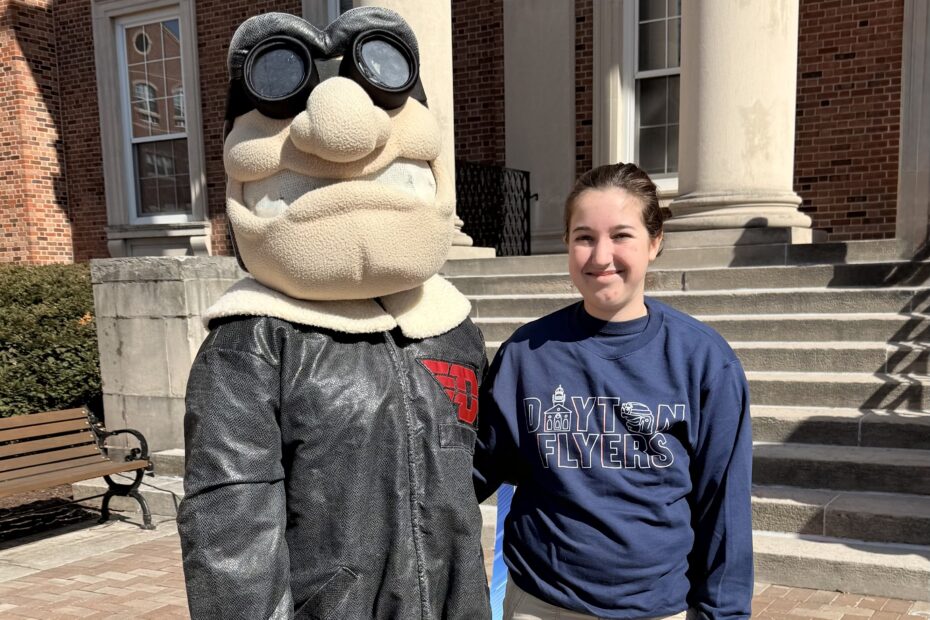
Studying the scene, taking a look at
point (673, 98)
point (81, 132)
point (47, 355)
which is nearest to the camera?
point (47, 355)

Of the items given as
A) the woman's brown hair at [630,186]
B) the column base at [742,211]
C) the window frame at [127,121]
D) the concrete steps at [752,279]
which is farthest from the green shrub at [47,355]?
the woman's brown hair at [630,186]

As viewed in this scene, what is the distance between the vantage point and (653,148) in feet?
31.6

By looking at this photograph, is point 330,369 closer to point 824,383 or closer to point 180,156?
point 824,383

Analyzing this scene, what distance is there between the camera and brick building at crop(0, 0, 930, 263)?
27.8 ft

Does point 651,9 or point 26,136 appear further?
point 26,136

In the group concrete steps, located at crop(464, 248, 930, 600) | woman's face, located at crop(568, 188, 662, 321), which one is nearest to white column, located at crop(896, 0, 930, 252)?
concrete steps, located at crop(464, 248, 930, 600)

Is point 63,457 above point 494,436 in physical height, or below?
below

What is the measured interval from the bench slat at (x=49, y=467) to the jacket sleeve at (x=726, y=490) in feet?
15.4

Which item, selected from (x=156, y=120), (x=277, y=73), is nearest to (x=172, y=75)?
(x=156, y=120)

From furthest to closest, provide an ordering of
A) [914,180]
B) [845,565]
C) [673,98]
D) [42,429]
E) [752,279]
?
[673,98] < [752,279] < [914,180] < [42,429] < [845,565]

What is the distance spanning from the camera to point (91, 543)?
504 centimetres

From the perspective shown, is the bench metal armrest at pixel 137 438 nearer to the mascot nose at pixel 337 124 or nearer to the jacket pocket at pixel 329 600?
the jacket pocket at pixel 329 600

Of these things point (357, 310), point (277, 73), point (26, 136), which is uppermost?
point (26, 136)

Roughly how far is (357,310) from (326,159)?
0.33 metres
